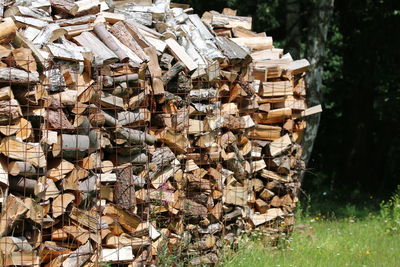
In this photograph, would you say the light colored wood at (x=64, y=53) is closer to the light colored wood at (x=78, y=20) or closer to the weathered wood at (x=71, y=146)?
the weathered wood at (x=71, y=146)

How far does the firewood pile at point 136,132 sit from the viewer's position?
15.1 feet

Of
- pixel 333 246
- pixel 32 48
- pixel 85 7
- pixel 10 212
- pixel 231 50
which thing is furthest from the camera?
pixel 333 246

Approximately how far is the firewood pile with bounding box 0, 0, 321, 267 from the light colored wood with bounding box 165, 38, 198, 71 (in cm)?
1

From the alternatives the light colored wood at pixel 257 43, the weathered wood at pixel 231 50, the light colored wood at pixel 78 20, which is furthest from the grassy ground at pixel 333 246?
the light colored wood at pixel 78 20

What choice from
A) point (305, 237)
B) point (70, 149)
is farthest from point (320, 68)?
point (70, 149)

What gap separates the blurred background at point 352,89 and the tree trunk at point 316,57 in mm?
1073

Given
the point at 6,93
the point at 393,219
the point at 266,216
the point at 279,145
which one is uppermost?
the point at 6,93

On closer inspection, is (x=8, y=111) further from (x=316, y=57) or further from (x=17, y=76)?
(x=316, y=57)

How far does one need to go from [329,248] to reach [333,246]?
157mm

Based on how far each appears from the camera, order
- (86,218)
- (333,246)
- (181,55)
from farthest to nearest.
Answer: (333,246) → (181,55) → (86,218)

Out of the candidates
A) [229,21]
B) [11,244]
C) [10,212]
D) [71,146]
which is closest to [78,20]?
[71,146]

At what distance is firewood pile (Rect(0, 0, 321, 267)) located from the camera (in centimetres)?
459

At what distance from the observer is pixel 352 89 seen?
50.1ft

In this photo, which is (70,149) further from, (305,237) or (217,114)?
(305,237)
